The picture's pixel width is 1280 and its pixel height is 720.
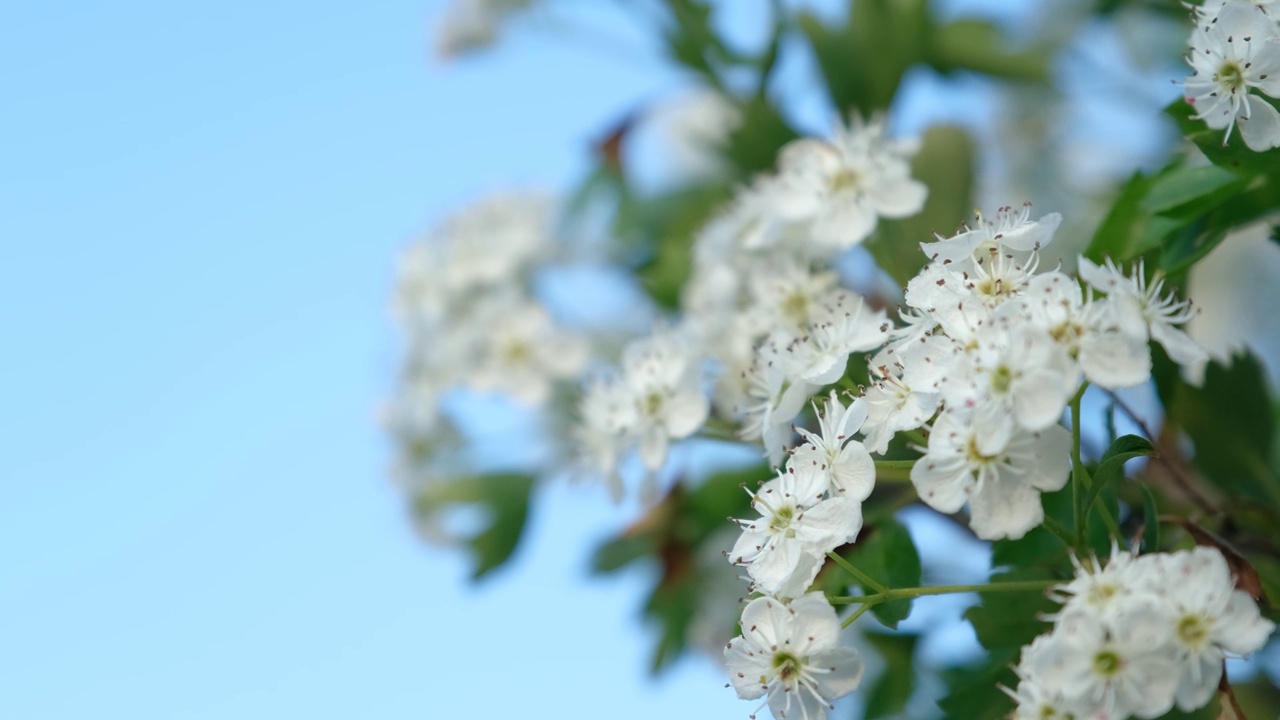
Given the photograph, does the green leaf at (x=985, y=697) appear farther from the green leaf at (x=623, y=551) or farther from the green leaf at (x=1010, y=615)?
the green leaf at (x=623, y=551)

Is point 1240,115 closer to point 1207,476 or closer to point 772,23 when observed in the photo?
point 1207,476

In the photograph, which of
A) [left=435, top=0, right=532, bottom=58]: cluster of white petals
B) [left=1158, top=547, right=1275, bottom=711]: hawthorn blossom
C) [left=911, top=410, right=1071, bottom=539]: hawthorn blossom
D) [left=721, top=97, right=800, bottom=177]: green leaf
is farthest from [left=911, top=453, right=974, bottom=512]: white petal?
[left=435, top=0, right=532, bottom=58]: cluster of white petals

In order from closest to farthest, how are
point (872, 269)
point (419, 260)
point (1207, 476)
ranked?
point (1207, 476), point (872, 269), point (419, 260)

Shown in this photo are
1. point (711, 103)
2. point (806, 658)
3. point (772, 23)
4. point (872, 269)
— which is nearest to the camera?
point (806, 658)

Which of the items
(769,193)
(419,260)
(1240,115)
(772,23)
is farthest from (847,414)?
(419,260)

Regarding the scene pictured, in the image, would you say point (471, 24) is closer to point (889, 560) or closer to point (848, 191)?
point (848, 191)
